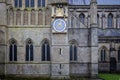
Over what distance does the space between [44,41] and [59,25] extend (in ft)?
10.1

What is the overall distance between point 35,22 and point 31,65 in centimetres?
581

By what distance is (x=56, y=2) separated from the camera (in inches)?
1625

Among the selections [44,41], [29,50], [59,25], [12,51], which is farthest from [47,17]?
[12,51]

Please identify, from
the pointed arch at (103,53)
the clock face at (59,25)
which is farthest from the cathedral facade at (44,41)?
the pointed arch at (103,53)

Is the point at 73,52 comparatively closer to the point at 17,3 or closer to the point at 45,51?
the point at 45,51

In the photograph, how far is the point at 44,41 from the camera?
4209 centimetres

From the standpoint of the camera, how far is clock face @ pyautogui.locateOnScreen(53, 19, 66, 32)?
4109cm

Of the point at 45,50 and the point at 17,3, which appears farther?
the point at 17,3

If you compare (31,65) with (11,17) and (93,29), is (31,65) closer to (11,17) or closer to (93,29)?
(11,17)

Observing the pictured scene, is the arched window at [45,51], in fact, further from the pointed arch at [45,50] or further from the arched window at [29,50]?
the arched window at [29,50]

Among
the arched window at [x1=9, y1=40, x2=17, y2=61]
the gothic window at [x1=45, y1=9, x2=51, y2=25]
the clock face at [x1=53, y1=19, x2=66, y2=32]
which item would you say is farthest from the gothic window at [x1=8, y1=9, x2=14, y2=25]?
the clock face at [x1=53, y1=19, x2=66, y2=32]

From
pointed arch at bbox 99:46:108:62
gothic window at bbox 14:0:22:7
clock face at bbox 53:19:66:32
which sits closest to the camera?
clock face at bbox 53:19:66:32

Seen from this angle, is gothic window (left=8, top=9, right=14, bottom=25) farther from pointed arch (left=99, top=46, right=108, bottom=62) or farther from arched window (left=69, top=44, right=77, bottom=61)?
pointed arch (left=99, top=46, right=108, bottom=62)

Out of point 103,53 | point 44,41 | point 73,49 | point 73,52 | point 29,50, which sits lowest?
point 103,53
